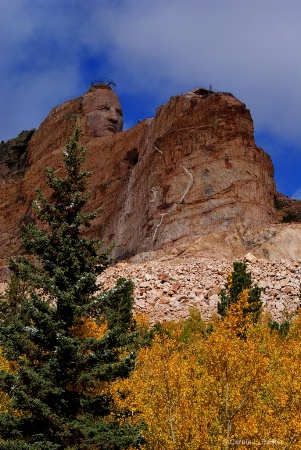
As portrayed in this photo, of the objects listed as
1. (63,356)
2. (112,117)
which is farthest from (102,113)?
(63,356)

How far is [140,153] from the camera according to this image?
190 ft

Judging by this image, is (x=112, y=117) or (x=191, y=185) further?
(x=112, y=117)

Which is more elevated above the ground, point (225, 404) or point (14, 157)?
point (14, 157)

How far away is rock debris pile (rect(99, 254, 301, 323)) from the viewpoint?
38.3 meters

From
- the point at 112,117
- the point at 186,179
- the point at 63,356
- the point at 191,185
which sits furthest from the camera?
the point at 112,117

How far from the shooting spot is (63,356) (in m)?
15.3

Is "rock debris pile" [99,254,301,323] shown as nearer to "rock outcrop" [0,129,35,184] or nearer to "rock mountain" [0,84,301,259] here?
"rock mountain" [0,84,301,259]

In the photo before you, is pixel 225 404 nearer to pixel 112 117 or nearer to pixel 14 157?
pixel 112 117

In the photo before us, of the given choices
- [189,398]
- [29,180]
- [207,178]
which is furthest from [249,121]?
[189,398]

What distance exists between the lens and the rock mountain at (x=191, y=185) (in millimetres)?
45062

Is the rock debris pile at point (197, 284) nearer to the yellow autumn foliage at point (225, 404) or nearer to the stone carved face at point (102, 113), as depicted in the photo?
the yellow autumn foliage at point (225, 404)

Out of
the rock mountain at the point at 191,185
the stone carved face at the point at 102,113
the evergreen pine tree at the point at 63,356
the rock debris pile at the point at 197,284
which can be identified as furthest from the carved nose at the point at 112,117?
the evergreen pine tree at the point at 63,356

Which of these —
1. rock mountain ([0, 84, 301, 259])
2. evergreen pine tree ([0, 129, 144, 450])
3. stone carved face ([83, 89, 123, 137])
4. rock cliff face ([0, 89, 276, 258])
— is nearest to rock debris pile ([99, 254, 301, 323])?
rock mountain ([0, 84, 301, 259])

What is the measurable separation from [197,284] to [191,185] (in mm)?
10083
